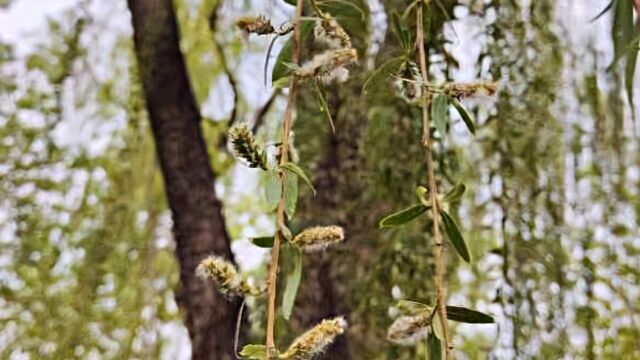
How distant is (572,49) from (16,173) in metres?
0.52

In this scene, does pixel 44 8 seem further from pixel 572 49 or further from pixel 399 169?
pixel 572 49

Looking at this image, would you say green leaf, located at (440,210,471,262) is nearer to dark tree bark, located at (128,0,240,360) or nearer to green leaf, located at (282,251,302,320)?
green leaf, located at (282,251,302,320)

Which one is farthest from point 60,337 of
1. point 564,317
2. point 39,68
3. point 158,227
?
point 564,317

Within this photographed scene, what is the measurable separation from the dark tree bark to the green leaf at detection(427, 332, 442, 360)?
0.43m

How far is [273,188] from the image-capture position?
40 cm

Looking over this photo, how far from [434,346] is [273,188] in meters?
0.11

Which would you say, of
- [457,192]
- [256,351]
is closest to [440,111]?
[457,192]

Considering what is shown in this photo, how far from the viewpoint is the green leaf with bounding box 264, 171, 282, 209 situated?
397 millimetres

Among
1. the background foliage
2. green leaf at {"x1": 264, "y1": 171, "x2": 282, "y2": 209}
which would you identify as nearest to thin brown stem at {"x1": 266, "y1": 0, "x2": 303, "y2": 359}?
green leaf at {"x1": 264, "y1": 171, "x2": 282, "y2": 209}

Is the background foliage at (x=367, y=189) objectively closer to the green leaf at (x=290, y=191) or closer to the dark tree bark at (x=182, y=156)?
the dark tree bark at (x=182, y=156)

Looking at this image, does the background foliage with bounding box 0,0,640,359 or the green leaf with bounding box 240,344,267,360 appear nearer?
the green leaf with bounding box 240,344,267,360

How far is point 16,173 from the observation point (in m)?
0.83

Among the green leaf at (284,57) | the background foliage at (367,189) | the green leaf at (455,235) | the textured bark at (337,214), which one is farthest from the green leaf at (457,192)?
the textured bark at (337,214)

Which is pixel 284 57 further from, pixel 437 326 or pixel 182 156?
pixel 182 156
